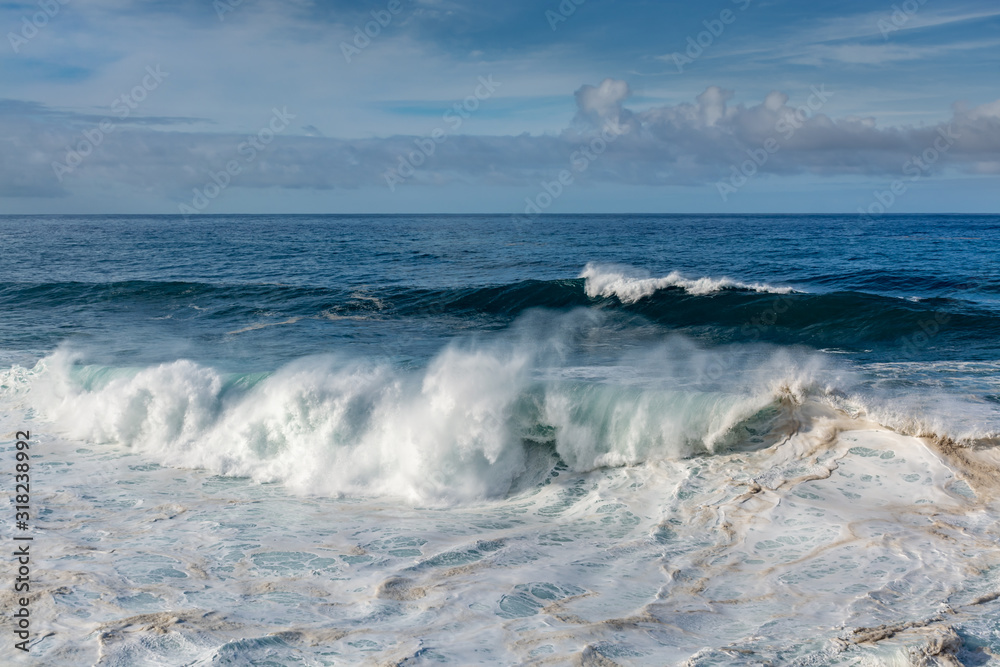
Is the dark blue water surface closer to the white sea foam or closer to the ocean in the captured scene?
the ocean

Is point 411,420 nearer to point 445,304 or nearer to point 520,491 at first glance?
point 520,491

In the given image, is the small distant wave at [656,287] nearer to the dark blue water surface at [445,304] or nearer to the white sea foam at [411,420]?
the dark blue water surface at [445,304]

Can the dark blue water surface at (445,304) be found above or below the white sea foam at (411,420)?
above

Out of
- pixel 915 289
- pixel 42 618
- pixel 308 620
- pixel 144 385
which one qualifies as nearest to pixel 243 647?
pixel 308 620

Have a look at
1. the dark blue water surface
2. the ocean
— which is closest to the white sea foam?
the ocean

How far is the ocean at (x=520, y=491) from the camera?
5.42 m

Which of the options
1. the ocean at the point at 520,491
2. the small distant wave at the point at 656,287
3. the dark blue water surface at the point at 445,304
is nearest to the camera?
the ocean at the point at 520,491

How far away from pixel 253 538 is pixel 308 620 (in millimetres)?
2019

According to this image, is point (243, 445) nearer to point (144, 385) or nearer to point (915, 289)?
point (144, 385)

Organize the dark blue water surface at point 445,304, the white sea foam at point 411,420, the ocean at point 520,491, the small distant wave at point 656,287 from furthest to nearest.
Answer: the small distant wave at point 656,287, the dark blue water surface at point 445,304, the white sea foam at point 411,420, the ocean at point 520,491

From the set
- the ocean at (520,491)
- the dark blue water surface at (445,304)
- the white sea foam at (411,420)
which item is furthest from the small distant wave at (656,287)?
the white sea foam at (411,420)

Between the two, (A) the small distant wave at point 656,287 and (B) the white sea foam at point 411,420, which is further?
(A) the small distant wave at point 656,287

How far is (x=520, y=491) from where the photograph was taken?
352 inches

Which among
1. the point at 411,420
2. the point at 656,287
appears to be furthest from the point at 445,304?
the point at 411,420
